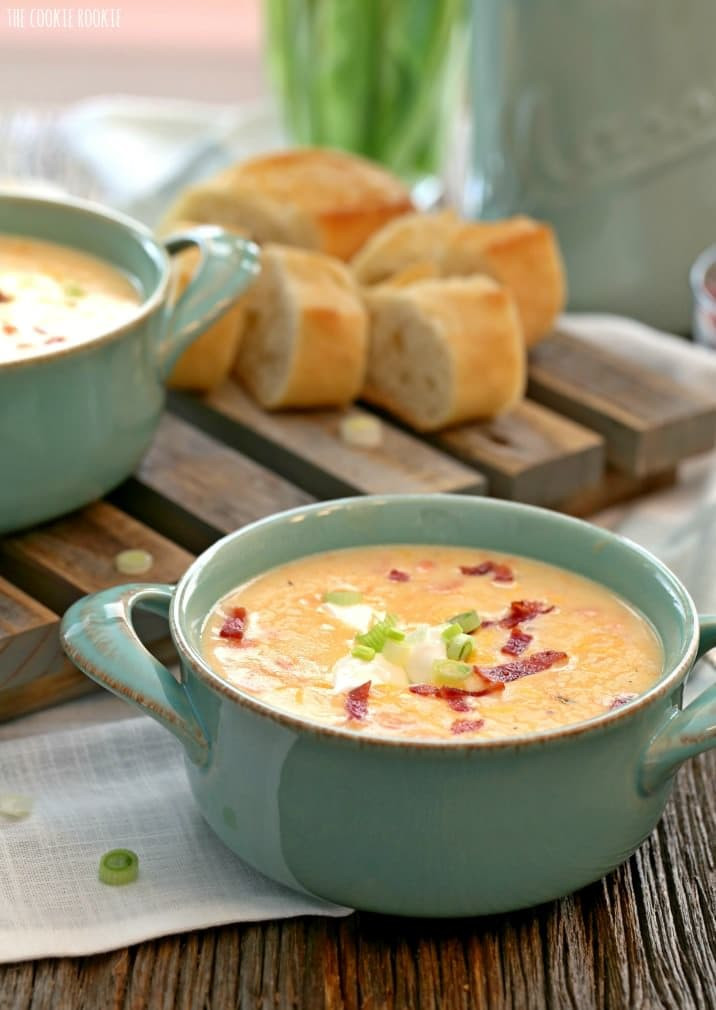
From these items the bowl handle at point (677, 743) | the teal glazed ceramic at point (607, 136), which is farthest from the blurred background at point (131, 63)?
the bowl handle at point (677, 743)

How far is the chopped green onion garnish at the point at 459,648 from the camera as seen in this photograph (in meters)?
1.49

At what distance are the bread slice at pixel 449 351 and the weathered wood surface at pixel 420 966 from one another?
2.92 ft

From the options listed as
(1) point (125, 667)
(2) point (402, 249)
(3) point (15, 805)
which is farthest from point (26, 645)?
(2) point (402, 249)

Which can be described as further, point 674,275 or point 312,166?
point 674,275

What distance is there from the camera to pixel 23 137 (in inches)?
128

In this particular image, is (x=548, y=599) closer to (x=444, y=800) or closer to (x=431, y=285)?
(x=444, y=800)

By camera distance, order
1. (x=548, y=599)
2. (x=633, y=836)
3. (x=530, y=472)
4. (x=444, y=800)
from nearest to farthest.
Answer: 1. (x=444, y=800)
2. (x=633, y=836)
3. (x=548, y=599)
4. (x=530, y=472)

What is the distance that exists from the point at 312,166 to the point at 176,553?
89cm

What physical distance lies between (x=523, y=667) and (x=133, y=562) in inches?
22.6

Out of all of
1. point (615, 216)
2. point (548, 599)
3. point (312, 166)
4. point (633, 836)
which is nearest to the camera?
point (633, 836)

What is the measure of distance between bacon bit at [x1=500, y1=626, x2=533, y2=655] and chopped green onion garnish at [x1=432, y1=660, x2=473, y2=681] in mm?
75

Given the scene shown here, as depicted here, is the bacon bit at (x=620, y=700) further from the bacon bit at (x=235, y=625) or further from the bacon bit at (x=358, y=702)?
the bacon bit at (x=235, y=625)

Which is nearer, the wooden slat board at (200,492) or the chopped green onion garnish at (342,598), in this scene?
the chopped green onion garnish at (342,598)

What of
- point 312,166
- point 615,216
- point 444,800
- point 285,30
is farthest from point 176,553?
point 285,30
